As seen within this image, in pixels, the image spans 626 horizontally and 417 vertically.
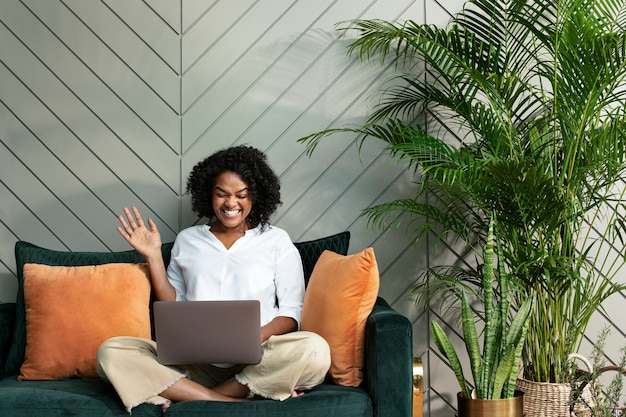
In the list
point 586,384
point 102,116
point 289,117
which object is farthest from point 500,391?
point 102,116

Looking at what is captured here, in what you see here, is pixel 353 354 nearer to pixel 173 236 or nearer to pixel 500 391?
pixel 500 391

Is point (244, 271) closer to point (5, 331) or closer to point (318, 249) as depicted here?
point (318, 249)

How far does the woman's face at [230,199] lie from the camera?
9.00 feet

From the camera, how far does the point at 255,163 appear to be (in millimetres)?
2842

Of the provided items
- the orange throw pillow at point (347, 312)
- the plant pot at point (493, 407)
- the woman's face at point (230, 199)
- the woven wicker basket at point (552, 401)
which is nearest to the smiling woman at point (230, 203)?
the woman's face at point (230, 199)

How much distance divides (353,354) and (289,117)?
121cm

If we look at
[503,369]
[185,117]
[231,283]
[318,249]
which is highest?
[185,117]

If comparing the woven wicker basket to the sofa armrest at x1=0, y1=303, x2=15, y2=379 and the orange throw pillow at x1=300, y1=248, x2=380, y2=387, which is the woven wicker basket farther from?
the sofa armrest at x1=0, y1=303, x2=15, y2=379

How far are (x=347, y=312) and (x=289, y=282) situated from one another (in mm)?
379

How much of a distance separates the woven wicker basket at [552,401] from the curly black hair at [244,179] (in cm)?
117

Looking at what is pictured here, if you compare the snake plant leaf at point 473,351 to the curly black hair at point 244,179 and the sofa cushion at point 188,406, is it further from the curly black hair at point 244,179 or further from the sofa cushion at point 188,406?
the curly black hair at point 244,179

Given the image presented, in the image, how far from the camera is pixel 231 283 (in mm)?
2680

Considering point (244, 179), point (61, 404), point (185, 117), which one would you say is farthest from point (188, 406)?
point (185, 117)

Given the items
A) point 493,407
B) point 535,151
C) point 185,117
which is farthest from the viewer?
point 185,117
